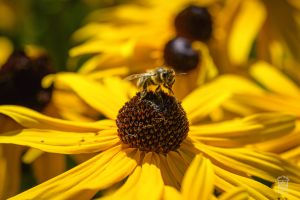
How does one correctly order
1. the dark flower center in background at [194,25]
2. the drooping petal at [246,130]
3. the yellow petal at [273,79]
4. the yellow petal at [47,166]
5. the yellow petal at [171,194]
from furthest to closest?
the dark flower center in background at [194,25] → the yellow petal at [273,79] → the yellow petal at [47,166] → the drooping petal at [246,130] → the yellow petal at [171,194]

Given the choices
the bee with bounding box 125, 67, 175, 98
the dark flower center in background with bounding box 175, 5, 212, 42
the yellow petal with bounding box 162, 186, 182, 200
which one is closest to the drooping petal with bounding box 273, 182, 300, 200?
the yellow petal with bounding box 162, 186, 182, 200

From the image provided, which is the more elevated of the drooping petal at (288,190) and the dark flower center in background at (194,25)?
the dark flower center in background at (194,25)

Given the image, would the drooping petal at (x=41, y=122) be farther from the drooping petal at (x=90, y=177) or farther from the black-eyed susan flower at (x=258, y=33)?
the black-eyed susan flower at (x=258, y=33)

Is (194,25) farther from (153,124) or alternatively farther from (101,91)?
(153,124)

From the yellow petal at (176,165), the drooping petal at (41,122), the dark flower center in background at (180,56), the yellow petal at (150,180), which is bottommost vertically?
the yellow petal at (150,180)

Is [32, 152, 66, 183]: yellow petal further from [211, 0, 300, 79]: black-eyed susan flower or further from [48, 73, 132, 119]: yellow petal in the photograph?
[211, 0, 300, 79]: black-eyed susan flower

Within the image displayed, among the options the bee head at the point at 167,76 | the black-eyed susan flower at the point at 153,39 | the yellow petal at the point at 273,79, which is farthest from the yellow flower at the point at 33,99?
the yellow petal at the point at 273,79
